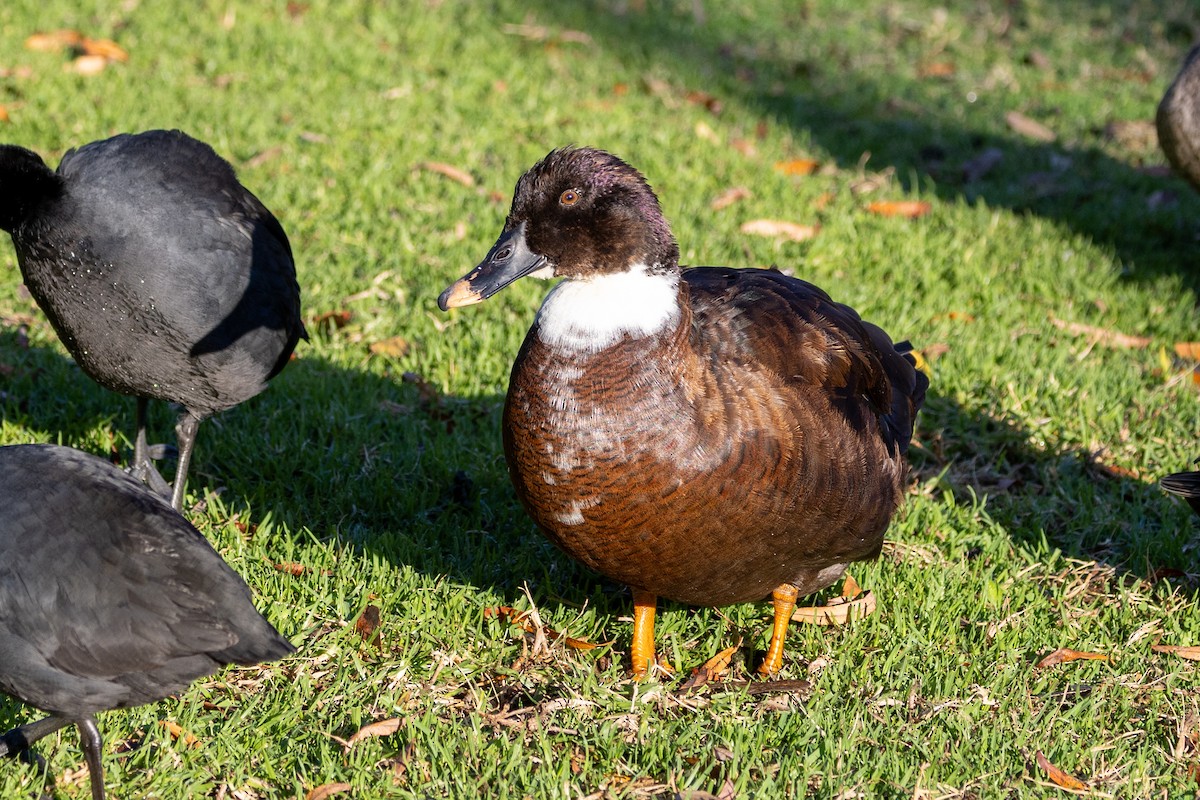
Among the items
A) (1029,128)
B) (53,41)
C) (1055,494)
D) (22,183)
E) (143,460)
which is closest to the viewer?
(22,183)

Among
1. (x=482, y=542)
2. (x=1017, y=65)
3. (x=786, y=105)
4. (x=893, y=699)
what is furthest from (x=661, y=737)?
(x=1017, y=65)

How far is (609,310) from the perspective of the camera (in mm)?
3289

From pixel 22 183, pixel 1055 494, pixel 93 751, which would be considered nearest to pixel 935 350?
pixel 1055 494

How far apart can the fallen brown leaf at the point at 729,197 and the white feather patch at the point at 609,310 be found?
11.7ft

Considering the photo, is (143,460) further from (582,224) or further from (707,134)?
(707,134)

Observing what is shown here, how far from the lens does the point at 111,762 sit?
322 cm

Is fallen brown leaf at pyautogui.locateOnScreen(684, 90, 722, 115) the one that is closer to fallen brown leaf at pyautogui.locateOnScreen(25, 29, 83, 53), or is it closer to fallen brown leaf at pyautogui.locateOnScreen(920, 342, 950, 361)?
fallen brown leaf at pyautogui.locateOnScreen(920, 342, 950, 361)

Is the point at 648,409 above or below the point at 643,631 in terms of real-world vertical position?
above

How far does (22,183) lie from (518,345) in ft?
7.12

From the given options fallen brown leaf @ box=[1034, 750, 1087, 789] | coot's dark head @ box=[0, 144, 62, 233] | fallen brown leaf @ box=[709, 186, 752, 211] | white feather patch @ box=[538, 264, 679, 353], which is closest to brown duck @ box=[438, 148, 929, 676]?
Answer: white feather patch @ box=[538, 264, 679, 353]

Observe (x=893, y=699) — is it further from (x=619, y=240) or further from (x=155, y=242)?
(x=155, y=242)

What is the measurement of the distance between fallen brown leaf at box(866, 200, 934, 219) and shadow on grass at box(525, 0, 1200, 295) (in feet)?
0.90

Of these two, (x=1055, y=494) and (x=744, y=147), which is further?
(x=744, y=147)

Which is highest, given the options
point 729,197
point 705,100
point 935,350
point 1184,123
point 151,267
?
point 1184,123
